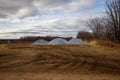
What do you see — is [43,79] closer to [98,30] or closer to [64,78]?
[64,78]

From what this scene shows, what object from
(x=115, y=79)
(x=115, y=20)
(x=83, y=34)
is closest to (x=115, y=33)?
(x=115, y=20)

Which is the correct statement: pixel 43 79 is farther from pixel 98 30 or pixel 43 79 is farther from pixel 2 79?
pixel 98 30

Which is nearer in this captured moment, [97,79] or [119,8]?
[97,79]

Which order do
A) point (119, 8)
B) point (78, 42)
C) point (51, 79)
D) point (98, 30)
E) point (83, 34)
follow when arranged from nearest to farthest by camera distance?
point (51, 79) < point (119, 8) < point (78, 42) < point (98, 30) < point (83, 34)

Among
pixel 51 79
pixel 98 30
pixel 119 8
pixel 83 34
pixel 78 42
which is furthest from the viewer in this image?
pixel 83 34

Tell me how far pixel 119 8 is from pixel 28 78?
134 feet

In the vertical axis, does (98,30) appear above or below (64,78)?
above

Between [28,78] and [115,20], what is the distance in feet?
132

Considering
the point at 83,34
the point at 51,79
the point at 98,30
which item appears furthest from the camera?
the point at 83,34

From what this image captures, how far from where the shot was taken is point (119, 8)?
163ft

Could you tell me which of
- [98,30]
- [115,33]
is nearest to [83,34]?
[98,30]

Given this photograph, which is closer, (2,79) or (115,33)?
(2,79)

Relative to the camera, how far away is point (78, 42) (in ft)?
188

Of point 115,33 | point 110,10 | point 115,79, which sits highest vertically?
point 110,10
